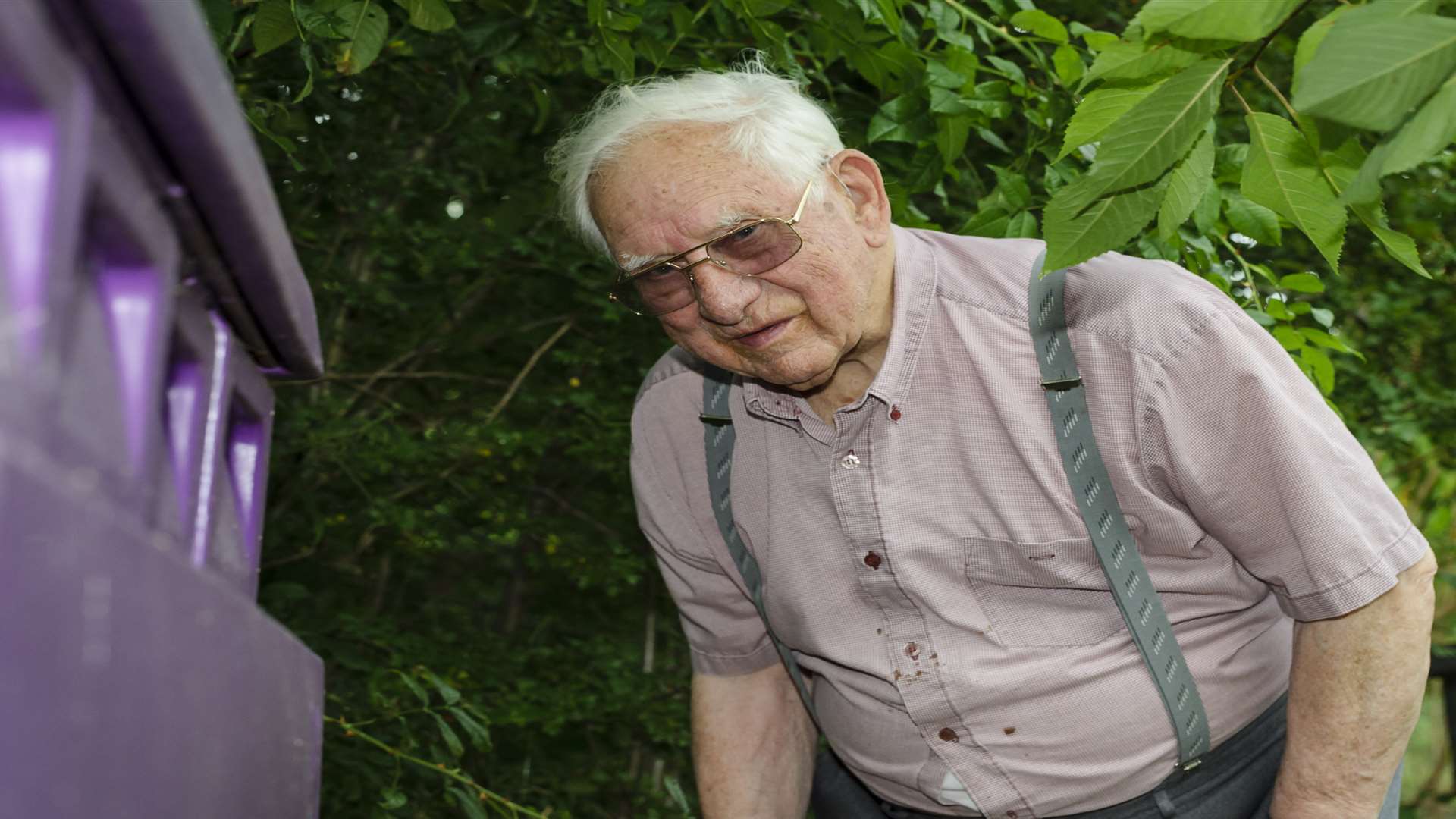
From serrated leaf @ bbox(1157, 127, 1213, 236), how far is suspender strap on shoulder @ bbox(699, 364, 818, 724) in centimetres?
121

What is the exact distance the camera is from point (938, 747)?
2.10 meters

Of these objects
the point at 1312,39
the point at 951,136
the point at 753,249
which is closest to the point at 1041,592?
the point at 753,249

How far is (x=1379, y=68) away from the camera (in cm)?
83

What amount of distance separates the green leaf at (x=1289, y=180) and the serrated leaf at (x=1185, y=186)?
0.16 ft

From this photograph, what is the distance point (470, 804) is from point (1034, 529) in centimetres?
147

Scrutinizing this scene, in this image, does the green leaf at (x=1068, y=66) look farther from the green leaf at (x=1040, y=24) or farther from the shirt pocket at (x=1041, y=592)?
the shirt pocket at (x=1041, y=592)

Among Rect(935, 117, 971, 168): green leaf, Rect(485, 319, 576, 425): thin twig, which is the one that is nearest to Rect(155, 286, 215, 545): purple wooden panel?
Rect(935, 117, 971, 168): green leaf

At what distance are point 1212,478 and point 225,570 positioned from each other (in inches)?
53.9

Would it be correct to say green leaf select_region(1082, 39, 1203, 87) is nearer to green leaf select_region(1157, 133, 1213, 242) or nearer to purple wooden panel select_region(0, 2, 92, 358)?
green leaf select_region(1157, 133, 1213, 242)

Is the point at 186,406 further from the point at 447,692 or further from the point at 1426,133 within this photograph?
the point at 447,692

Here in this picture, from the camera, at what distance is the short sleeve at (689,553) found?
95.7 inches

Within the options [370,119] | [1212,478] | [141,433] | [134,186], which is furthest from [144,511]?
[370,119]

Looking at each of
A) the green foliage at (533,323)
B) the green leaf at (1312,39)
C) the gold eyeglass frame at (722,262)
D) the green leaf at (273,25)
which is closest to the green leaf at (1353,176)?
the green leaf at (1312,39)

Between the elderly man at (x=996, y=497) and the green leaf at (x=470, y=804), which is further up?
the elderly man at (x=996, y=497)
